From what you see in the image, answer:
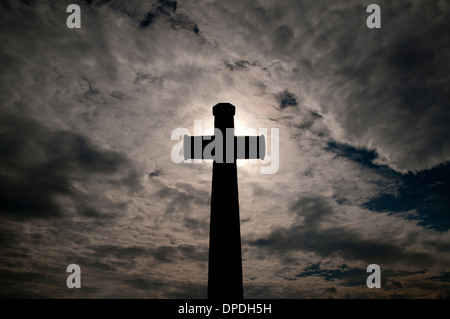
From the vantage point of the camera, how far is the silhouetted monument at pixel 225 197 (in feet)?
13.5

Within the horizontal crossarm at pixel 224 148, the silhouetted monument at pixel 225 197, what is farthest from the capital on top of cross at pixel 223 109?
the horizontal crossarm at pixel 224 148

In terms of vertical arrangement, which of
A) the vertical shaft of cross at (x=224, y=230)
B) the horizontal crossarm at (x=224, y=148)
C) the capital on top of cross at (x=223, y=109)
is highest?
the capital on top of cross at (x=223, y=109)

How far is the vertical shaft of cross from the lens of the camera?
4.07 metres

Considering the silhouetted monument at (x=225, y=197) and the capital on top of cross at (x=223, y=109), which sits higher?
the capital on top of cross at (x=223, y=109)

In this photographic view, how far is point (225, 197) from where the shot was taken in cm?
457

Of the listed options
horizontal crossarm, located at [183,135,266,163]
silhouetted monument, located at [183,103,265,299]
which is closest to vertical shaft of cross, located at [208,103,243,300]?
silhouetted monument, located at [183,103,265,299]

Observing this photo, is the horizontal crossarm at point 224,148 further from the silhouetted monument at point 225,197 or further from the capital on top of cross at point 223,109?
the capital on top of cross at point 223,109

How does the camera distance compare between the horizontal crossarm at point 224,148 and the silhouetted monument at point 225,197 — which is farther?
the horizontal crossarm at point 224,148

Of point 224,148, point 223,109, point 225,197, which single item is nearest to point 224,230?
point 225,197

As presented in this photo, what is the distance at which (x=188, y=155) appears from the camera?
5000 millimetres

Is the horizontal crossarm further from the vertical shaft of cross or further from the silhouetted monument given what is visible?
the vertical shaft of cross
